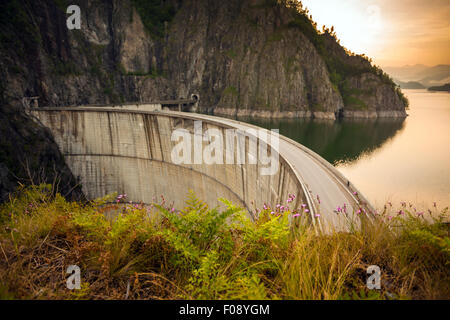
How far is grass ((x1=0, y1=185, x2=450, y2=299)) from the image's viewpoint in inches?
87.0

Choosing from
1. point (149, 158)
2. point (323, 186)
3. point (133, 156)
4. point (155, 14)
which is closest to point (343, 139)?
point (149, 158)

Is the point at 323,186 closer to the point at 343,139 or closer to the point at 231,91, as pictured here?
the point at 343,139

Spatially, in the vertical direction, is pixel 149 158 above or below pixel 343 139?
below

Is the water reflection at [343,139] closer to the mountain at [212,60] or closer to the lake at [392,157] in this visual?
the lake at [392,157]

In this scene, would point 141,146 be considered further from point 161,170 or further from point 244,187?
point 244,187

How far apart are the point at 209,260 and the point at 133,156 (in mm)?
26363

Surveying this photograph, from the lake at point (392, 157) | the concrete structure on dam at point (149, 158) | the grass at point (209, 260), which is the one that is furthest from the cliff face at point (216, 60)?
the grass at point (209, 260)

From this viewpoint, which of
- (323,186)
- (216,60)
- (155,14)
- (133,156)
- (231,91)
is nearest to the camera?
(323,186)

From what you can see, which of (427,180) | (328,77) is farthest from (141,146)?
(328,77)

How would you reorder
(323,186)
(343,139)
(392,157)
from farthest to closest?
1. (343,139)
2. (392,157)
3. (323,186)

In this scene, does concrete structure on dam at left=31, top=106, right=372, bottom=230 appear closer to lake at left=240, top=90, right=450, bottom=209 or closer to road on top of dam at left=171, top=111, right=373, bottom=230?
road on top of dam at left=171, top=111, right=373, bottom=230

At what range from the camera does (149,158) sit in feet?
85.8

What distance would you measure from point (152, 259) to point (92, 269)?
24.2 inches

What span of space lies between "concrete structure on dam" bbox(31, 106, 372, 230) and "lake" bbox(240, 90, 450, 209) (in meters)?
6.99
